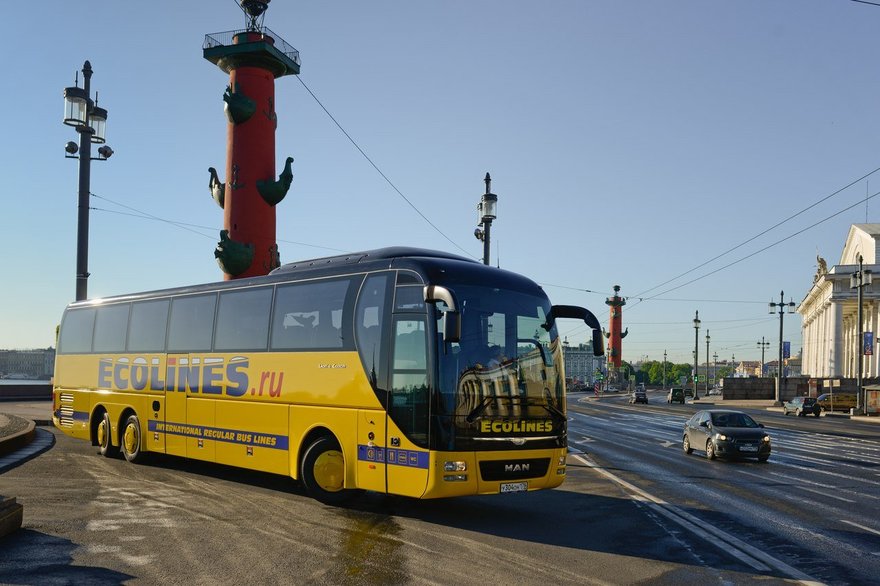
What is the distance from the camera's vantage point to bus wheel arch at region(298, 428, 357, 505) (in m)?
12.0

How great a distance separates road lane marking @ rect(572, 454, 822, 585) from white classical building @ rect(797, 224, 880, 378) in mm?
76428

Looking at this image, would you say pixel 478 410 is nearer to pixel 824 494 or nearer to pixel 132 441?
pixel 824 494

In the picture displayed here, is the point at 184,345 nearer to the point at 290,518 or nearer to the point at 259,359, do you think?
the point at 259,359

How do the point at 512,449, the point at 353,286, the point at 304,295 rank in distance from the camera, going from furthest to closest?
the point at 304,295 → the point at 353,286 → the point at 512,449

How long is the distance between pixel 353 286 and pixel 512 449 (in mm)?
3355

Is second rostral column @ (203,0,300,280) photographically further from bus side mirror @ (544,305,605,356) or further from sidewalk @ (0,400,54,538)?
bus side mirror @ (544,305,605,356)

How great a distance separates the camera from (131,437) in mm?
17297

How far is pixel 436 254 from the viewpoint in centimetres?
1266

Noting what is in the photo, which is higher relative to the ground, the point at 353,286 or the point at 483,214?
the point at 483,214

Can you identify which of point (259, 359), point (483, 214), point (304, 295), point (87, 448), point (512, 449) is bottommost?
point (87, 448)

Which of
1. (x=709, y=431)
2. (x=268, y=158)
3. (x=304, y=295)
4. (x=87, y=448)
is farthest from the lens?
(x=268, y=158)

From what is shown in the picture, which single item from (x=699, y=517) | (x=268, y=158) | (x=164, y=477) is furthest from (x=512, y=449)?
(x=268, y=158)

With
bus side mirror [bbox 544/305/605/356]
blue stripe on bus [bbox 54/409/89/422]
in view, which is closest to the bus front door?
bus side mirror [bbox 544/305/605/356]

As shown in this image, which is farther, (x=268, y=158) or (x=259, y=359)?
(x=268, y=158)
